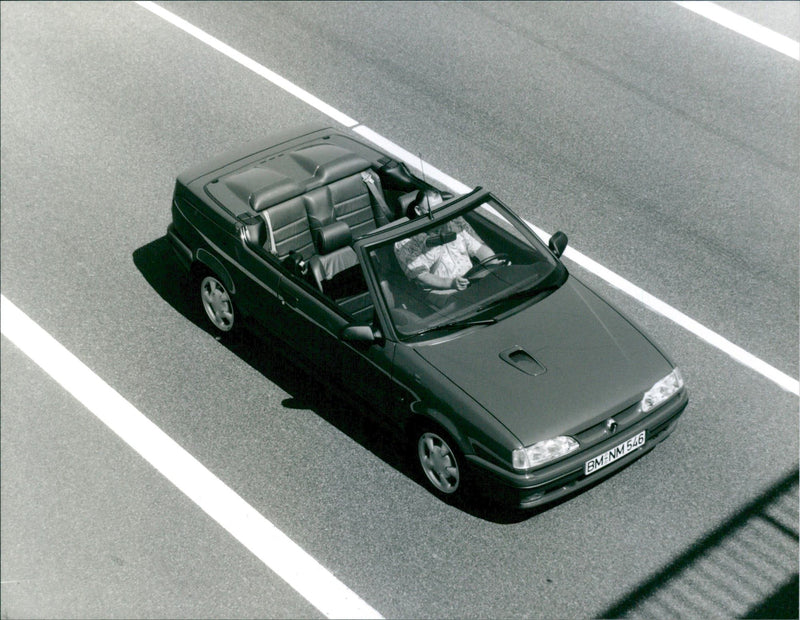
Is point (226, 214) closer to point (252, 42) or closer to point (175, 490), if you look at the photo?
point (175, 490)

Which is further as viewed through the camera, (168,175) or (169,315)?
(168,175)

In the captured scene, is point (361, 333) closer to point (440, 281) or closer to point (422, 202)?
point (440, 281)

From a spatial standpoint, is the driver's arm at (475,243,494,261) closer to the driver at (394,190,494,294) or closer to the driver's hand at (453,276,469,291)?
the driver at (394,190,494,294)

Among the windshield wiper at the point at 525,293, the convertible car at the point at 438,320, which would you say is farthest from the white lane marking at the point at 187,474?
the windshield wiper at the point at 525,293

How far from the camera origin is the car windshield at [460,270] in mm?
7438

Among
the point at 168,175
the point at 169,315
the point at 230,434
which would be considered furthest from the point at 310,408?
the point at 168,175

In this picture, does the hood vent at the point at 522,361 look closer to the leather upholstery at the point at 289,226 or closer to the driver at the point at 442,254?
the driver at the point at 442,254

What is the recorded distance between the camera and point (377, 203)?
861cm

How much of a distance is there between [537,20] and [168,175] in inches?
201

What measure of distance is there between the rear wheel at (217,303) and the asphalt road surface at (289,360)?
0.22 m

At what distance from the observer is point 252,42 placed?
13.4 metres

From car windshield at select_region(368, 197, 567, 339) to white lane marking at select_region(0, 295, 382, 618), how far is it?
1703 millimetres

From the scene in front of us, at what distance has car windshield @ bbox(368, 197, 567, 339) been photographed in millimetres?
7438

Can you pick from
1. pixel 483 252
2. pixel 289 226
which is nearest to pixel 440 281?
pixel 483 252
